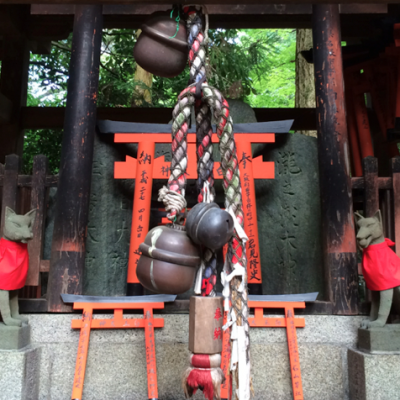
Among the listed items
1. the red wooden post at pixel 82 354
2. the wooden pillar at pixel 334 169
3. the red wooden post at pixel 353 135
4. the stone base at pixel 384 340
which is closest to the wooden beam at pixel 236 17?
the wooden pillar at pixel 334 169

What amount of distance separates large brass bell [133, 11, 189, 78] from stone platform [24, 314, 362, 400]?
7.88ft

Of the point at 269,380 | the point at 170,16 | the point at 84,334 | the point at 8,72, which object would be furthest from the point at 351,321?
the point at 8,72

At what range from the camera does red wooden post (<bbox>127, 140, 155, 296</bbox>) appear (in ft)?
13.6

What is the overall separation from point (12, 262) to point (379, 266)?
2.96m

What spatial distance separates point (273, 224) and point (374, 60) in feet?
9.52

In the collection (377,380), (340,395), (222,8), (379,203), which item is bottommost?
(340,395)

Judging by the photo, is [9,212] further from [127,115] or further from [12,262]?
[127,115]

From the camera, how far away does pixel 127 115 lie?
6598 mm

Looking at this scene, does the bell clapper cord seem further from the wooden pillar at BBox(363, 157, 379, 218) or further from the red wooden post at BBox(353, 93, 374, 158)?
the red wooden post at BBox(353, 93, 374, 158)

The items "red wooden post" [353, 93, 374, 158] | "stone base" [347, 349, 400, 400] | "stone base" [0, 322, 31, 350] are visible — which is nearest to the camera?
"stone base" [347, 349, 400, 400]

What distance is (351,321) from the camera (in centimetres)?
363

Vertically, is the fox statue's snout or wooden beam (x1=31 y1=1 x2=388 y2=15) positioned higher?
wooden beam (x1=31 y1=1 x2=388 y2=15)

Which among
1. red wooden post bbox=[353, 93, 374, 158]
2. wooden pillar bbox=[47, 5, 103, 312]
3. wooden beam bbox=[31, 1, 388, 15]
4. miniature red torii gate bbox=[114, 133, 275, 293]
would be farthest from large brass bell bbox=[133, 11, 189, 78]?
red wooden post bbox=[353, 93, 374, 158]

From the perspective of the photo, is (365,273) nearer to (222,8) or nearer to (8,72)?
(222,8)
